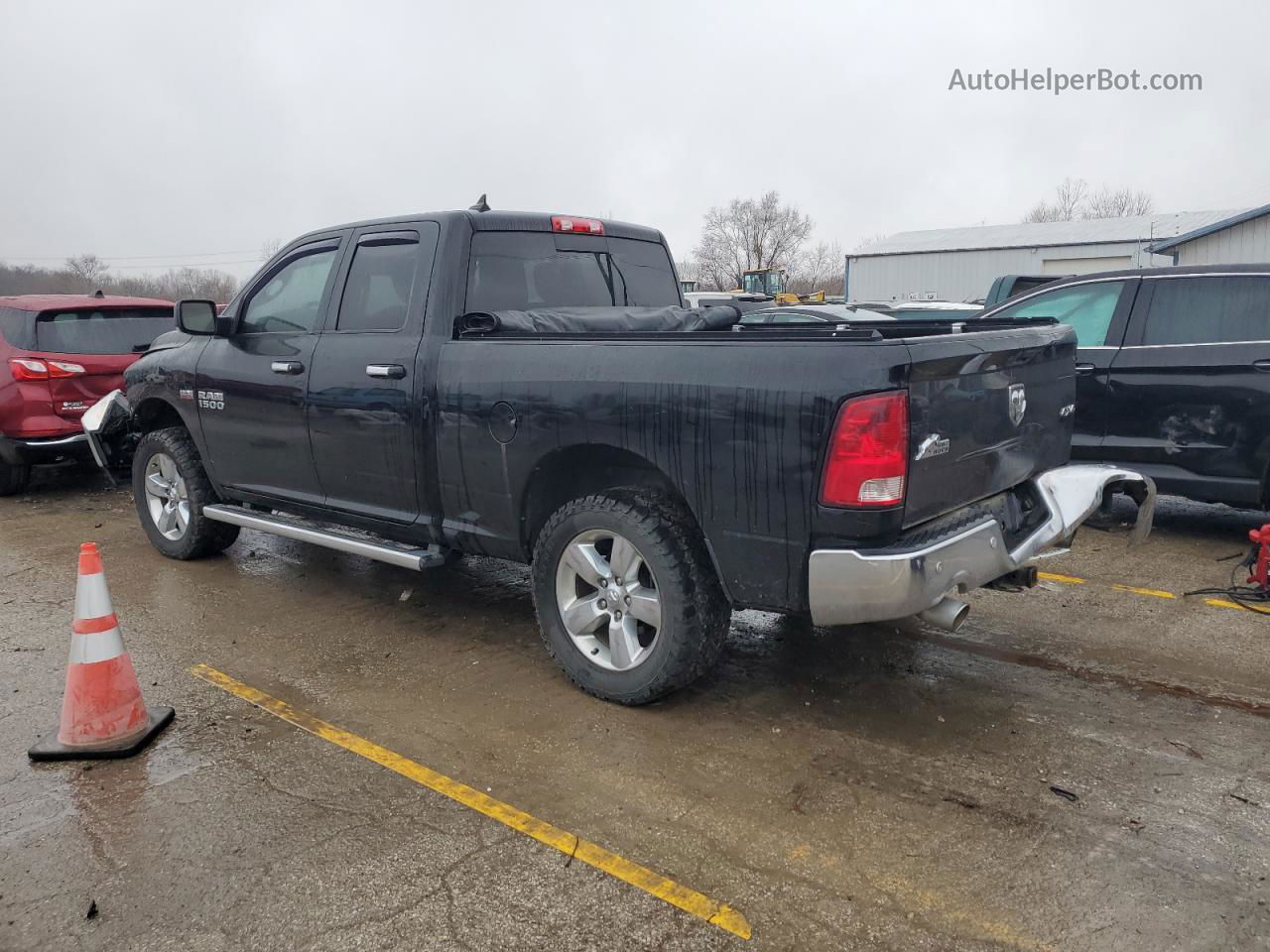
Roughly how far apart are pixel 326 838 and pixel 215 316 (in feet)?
11.2

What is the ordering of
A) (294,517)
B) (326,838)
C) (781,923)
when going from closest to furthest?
(781,923) < (326,838) < (294,517)

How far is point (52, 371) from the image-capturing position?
7.70m

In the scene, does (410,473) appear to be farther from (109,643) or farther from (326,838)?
(326,838)

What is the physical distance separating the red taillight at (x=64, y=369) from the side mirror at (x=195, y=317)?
325 cm

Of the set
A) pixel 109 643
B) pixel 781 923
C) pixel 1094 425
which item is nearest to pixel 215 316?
pixel 109 643

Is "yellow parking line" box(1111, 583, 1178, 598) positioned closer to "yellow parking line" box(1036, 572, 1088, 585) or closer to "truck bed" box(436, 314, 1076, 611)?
"yellow parking line" box(1036, 572, 1088, 585)

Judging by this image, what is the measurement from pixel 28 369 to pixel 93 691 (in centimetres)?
532

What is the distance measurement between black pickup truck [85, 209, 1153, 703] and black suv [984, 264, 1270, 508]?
2283 millimetres

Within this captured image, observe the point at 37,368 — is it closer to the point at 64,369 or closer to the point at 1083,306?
the point at 64,369

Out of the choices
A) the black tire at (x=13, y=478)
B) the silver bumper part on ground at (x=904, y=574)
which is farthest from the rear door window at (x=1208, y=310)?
the black tire at (x=13, y=478)

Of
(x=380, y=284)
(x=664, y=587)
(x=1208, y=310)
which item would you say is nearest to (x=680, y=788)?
(x=664, y=587)

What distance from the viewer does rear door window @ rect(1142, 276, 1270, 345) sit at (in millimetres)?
5945

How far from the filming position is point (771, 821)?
2980 millimetres

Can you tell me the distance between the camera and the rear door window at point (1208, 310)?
19.5ft
